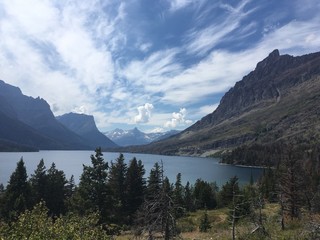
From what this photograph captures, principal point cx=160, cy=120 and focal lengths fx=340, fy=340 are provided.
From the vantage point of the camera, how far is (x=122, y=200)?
209 feet

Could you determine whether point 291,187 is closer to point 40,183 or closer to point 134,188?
point 134,188

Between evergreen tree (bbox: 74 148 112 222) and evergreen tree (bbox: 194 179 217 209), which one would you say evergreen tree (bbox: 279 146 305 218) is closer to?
evergreen tree (bbox: 74 148 112 222)

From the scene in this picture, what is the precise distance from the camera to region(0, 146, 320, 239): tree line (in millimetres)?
17344

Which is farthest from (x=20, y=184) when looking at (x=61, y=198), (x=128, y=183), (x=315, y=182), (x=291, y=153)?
(x=315, y=182)

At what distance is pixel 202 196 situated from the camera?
92.1 meters

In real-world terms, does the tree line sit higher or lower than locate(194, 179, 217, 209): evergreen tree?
higher

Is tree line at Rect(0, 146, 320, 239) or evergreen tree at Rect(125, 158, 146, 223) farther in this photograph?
evergreen tree at Rect(125, 158, 146, 223)

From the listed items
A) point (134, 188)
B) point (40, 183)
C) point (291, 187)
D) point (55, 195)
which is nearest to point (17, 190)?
point (40, 183)

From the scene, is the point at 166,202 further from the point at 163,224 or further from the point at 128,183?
the point at 128,183

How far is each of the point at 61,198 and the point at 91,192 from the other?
3018 centimetres

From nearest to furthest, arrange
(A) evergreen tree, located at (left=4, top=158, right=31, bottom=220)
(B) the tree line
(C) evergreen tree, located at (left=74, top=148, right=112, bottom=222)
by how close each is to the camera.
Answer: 1. (B) the tree line
2. (C) evergreen tree, located at (left=74, top=148, right=112, bottom=222)
3. (A) evergreen tree, located at (left=4, top=158, right=31, bottom=220)

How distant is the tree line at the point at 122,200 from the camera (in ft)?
56.9

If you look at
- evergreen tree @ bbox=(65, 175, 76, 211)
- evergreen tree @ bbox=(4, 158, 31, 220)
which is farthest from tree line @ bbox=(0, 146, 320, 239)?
evergreen tree @ bbox=(65, 175, 76, 211)

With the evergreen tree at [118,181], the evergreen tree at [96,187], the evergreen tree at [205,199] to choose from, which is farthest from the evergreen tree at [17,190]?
the evergreen tree at [205,199]
